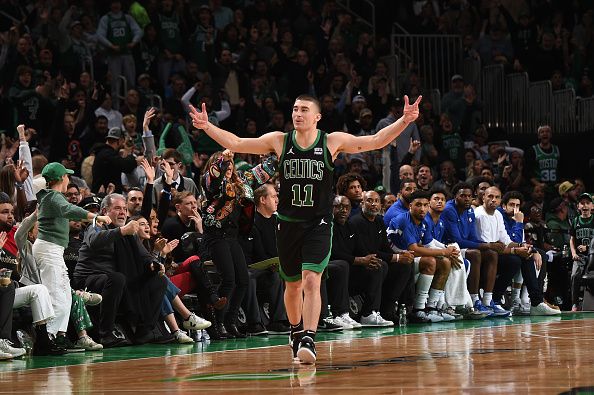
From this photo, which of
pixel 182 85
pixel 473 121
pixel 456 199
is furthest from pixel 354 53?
pixel 456 199

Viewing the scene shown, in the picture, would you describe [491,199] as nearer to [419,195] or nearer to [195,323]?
[419,195]

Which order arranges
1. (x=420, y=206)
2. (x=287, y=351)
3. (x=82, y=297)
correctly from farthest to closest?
1. (x=420, y=206)
2. (x=82, y=297)
3. (x=287, y=351)

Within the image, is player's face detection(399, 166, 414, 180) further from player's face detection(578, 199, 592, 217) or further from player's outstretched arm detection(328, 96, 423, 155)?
player's outstretched arm detection(328, 96, 423, 155)

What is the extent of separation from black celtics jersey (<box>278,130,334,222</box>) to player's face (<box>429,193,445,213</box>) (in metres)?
5.79

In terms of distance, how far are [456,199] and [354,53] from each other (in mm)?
6741

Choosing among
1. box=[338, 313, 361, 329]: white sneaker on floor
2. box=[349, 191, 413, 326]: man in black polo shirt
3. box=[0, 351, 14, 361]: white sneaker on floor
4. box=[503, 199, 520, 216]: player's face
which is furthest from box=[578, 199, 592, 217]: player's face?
box=[0, 351, 14, 361]: white sneaker on floor

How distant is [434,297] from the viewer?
14.9 meters

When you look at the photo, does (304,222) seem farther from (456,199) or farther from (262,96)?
(262,96)

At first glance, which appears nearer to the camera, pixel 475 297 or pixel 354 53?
pixel 475 297

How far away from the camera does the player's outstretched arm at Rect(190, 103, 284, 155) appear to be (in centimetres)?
941

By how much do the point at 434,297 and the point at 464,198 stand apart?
144 cm

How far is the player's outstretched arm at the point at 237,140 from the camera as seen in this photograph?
30.9 feet

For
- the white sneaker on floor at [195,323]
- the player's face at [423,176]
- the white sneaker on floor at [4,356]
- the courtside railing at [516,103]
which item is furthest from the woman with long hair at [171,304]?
the courtside railing at [516,103]

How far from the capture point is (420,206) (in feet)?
48.1
